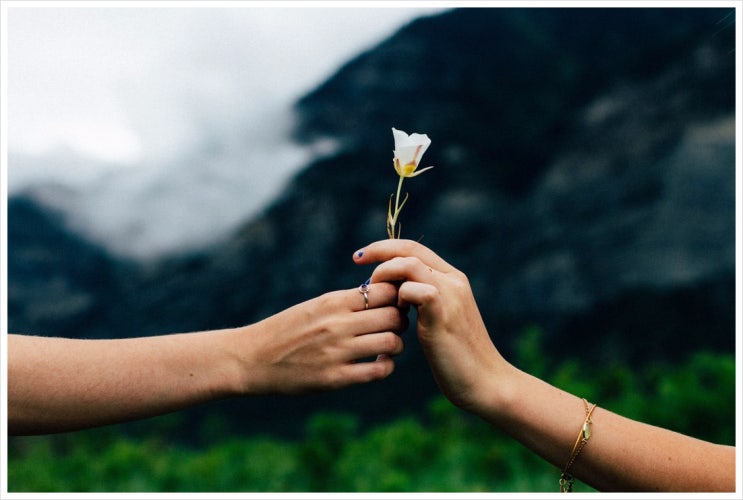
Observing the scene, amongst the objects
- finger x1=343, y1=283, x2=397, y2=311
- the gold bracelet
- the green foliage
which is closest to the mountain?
the green foliage

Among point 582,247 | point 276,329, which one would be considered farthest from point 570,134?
point 276,329

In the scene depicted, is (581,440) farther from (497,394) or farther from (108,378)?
(108,378)

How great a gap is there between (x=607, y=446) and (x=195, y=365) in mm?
737

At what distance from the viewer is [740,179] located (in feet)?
5.20

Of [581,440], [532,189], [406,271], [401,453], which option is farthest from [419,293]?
[532,189]

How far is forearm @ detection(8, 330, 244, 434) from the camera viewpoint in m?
1.19

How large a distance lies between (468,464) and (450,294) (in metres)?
1.92

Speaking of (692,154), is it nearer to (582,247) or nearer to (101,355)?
(582,247)

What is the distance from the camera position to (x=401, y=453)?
9.54ft

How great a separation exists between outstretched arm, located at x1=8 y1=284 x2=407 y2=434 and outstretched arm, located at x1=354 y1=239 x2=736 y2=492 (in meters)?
0.12

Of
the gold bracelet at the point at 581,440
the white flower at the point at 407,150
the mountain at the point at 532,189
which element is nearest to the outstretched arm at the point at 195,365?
the white flower at the point at 407,150

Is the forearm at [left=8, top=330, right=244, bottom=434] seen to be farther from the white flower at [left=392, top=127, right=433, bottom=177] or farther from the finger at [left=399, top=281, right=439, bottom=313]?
the white flower at [left=392, top=127, right=433, bottom=177]

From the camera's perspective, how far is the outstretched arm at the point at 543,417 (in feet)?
3.68

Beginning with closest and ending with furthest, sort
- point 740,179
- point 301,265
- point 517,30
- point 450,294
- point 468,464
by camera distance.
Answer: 1. point 450,294
2. point 740,179
3. point 468,464
4. point 517,30
5. point 301,265
